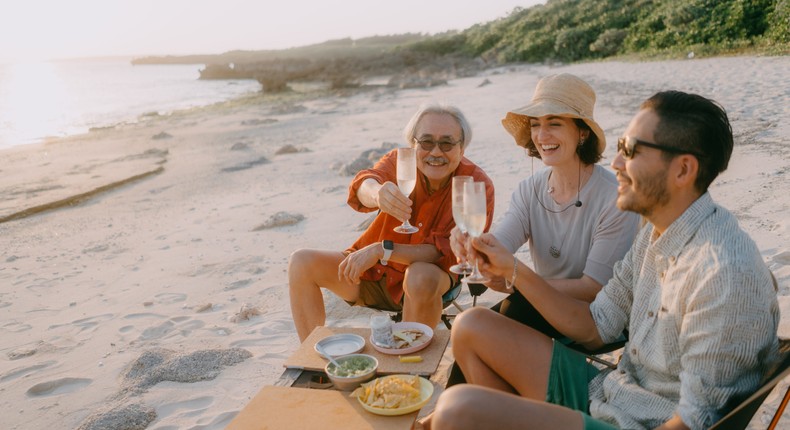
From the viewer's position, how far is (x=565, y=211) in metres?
3.23

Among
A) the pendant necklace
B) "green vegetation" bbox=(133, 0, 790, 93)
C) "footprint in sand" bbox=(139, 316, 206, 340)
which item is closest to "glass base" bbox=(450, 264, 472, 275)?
the pendant necklace

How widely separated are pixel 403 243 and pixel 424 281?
1.52 ft

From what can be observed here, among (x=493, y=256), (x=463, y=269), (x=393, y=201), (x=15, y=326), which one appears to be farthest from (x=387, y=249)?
(x=15, y=326)

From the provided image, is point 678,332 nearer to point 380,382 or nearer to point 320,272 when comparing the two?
point 380,382

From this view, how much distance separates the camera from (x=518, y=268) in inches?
105

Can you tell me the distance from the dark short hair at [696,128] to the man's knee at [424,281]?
1705 mm

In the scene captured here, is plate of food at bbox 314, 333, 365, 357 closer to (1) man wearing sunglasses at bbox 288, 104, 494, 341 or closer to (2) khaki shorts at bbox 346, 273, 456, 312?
(1) man wearing sunglasses at bbox 288, 104, 494, 341

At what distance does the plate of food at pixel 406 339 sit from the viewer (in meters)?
2.84

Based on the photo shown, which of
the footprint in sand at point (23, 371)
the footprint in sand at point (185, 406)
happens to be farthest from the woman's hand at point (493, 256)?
the footprint in sand at point (23, 371)

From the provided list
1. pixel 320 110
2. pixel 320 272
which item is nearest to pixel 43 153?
pixel 320 110

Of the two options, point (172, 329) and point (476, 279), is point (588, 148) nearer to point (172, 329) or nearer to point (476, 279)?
point (476, 279)

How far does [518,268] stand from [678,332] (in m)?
0.73

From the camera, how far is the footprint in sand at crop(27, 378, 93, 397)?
423 centimetres

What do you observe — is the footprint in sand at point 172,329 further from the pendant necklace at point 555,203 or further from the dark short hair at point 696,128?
the dark short hair at point 696,128
